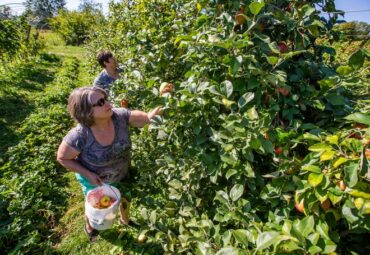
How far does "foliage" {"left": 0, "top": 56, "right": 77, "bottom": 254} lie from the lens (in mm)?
2973

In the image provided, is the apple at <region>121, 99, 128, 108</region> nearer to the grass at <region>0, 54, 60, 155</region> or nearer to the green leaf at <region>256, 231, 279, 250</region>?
the green leaf at <region>256, 231, 279, 250</region>

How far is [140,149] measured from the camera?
9.15ft

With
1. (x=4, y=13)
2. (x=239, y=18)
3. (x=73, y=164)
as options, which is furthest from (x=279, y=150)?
(x=4, y=13)

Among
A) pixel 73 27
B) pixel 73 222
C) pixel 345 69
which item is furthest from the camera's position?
pixel 73 27

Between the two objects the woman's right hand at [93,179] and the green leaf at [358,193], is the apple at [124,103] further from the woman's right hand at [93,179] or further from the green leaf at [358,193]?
the green leaf at [358,193]

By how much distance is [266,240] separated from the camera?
104 centimetres

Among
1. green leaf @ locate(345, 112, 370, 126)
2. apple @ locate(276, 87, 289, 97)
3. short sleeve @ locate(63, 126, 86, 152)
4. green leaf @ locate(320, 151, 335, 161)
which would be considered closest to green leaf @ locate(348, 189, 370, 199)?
green leaf @ locate(320, 151, 335, 161)

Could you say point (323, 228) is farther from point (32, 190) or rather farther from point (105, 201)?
point (32, 190)

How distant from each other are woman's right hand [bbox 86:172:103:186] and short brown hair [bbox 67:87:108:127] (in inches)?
16.9

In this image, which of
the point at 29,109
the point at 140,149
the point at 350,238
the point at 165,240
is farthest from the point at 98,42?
the point at 350,238

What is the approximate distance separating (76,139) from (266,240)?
6.07 feet

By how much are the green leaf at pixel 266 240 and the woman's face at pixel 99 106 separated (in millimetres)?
1704

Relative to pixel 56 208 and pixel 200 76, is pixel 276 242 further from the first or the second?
pixel 56 208

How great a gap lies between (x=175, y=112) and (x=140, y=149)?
1.27 meters
